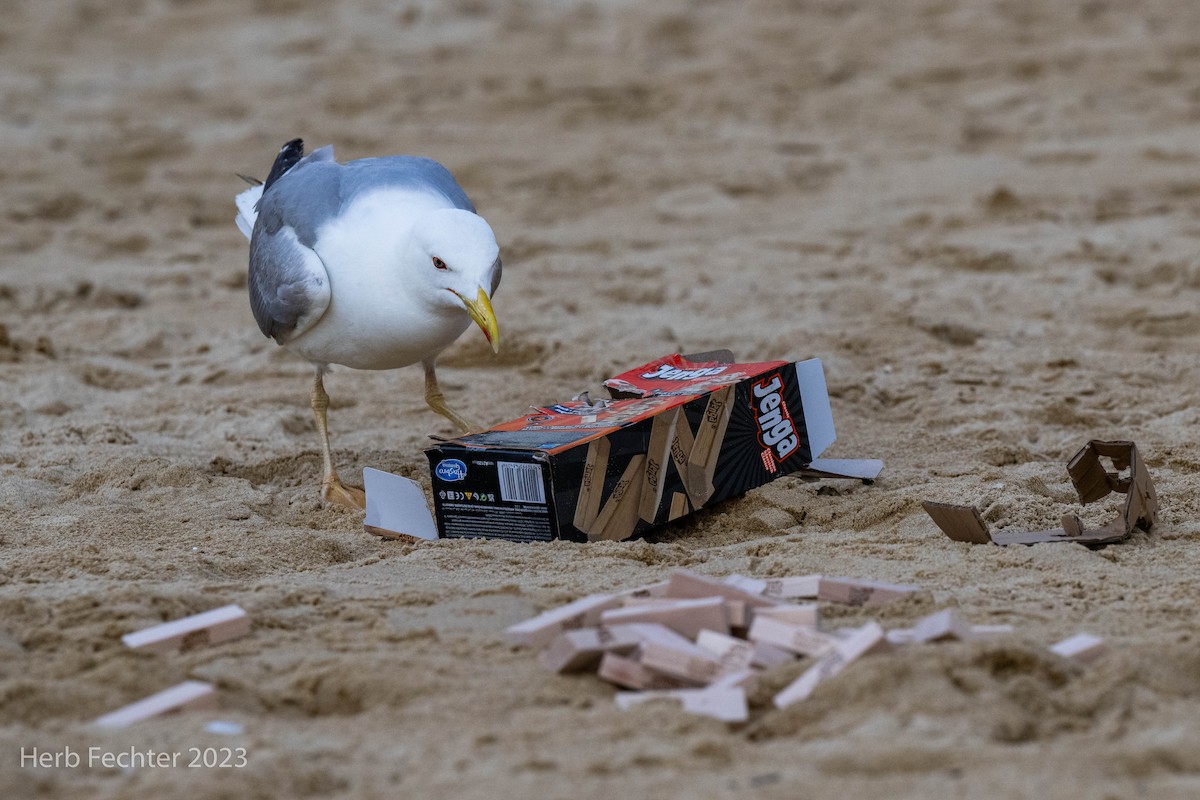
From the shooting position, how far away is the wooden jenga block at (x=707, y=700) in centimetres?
208

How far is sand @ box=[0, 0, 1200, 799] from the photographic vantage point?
6.68 feet

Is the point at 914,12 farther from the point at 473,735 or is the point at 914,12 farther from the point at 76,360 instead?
the point at 473,735

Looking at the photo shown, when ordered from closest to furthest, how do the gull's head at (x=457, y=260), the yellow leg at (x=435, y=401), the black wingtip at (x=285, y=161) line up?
the gull's head at (x=457, y=260) → the yellow leg at (x=435, y=401) → the black wingtip at (x=285, y=161)

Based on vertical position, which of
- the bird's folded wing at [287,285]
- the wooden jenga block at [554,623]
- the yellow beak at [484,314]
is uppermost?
the bird's folded wing at [287,285]

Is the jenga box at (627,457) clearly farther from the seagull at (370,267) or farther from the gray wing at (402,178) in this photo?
the gray wing at (402,178)

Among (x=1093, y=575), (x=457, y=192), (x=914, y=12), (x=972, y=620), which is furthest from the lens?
(x=914, y=12)

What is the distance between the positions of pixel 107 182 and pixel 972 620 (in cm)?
669

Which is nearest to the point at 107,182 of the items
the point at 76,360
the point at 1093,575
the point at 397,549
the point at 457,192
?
the point at 76,360

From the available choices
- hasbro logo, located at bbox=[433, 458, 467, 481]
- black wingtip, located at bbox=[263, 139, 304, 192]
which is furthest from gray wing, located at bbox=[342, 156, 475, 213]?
hasbro logo, located at bbox=[433, 458, 467, 481]

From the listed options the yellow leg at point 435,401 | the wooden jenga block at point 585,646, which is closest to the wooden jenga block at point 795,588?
the wooden jenga block at point 585,646

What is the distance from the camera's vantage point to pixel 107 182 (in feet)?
26.1

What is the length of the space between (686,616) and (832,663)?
0.31 m

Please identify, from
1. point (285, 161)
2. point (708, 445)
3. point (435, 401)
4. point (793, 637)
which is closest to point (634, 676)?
point (793, 637)

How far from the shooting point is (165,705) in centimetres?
212
